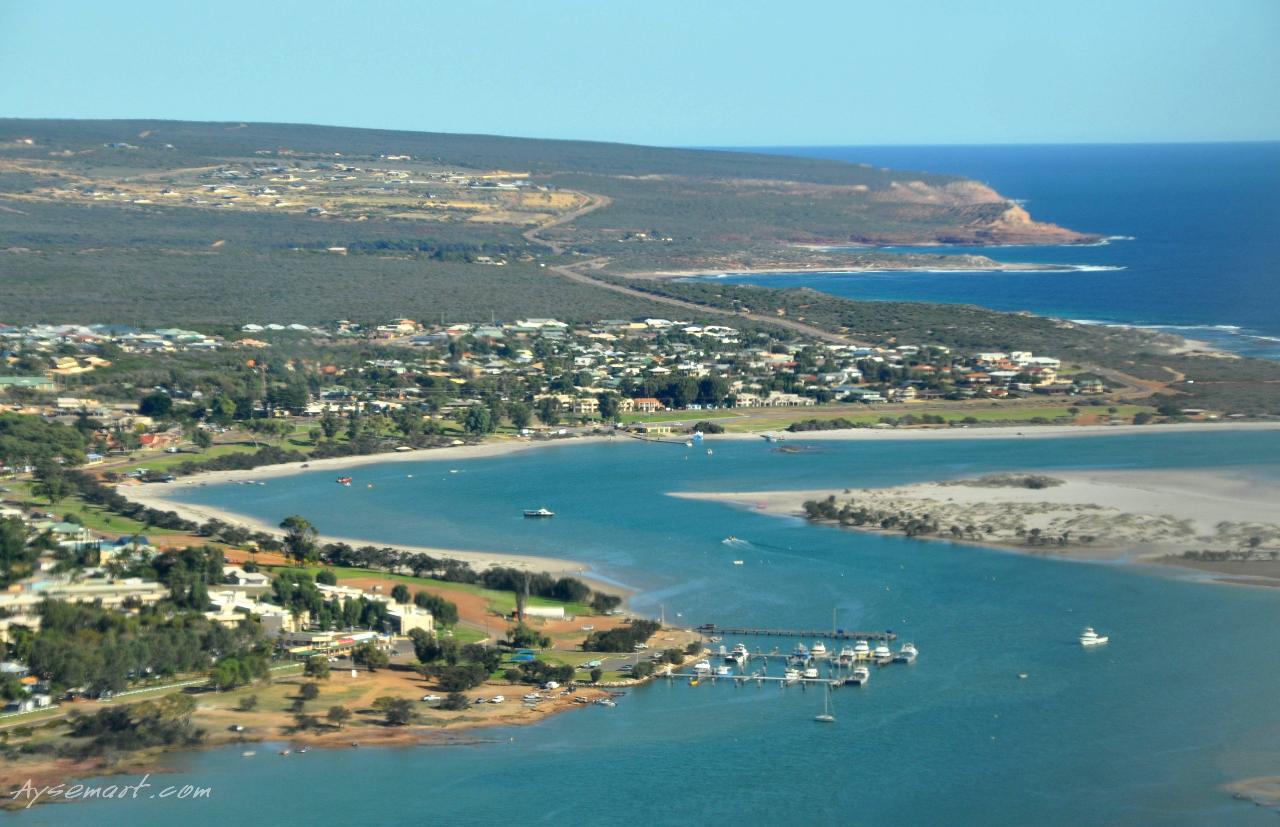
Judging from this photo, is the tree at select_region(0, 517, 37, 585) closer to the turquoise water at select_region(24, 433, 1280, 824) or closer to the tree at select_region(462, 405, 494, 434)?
the turquoise water at select_region(24, 433, 1280, 824)

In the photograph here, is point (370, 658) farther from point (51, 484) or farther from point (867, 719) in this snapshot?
point (51, 484)

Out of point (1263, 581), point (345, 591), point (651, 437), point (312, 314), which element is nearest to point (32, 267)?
point (312, 314)

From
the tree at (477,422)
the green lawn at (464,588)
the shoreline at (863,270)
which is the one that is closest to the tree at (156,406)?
the tree at (477,422)

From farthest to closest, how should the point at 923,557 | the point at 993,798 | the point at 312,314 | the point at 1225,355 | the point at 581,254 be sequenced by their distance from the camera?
the point at 581,254, the point at 312,314, the point at 1225,355, the point at 923,557, the point at 993,798

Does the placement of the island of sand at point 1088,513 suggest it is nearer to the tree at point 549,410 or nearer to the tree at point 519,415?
the tree at point 519,415

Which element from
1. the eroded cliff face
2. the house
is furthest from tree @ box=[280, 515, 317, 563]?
the eroded cliff face

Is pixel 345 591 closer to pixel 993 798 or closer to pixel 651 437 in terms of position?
pixel 993 798

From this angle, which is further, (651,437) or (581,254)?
(581,254)

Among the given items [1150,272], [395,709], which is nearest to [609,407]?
[395,709]
